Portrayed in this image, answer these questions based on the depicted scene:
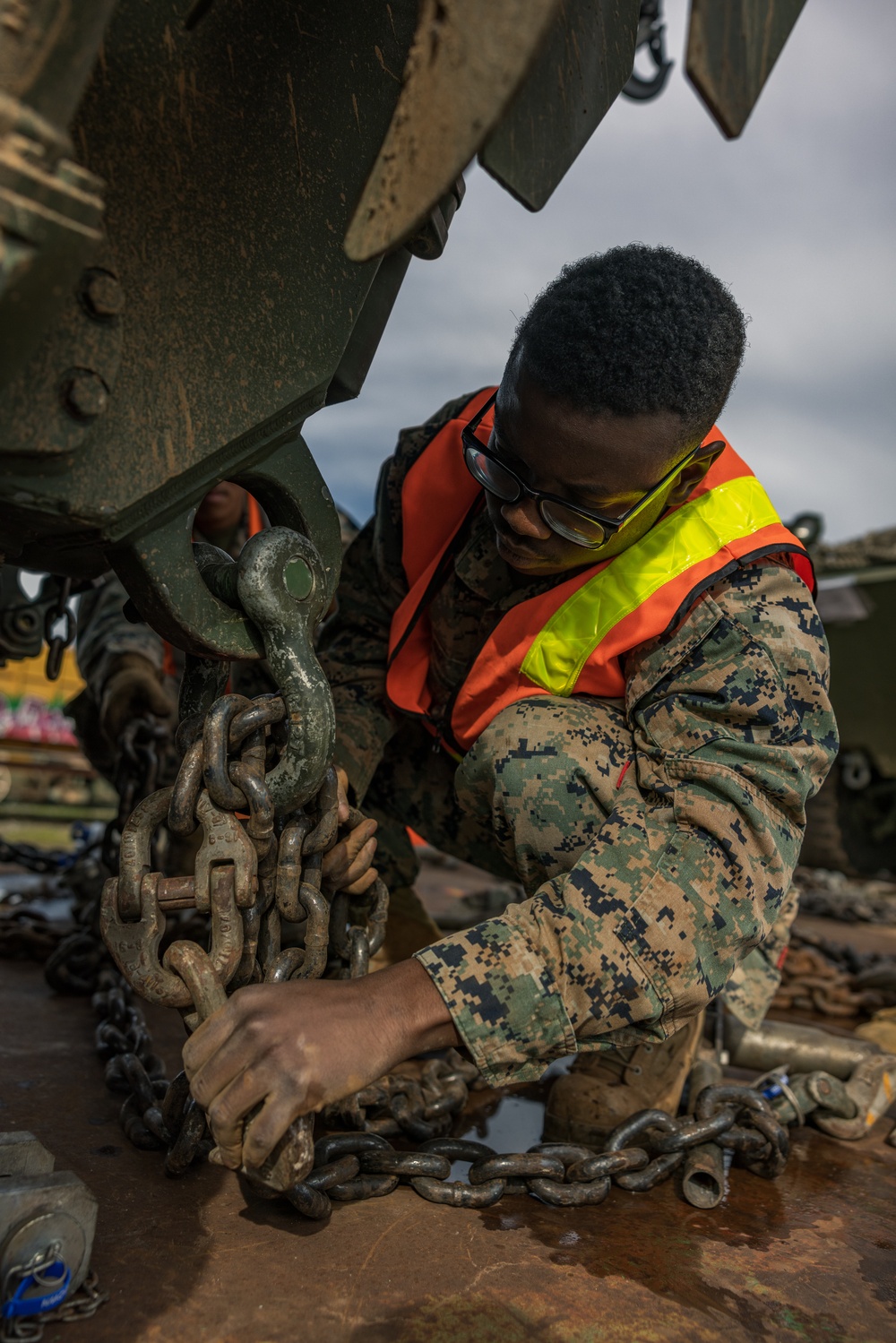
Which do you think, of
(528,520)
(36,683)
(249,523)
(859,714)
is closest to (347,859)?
(528,520)

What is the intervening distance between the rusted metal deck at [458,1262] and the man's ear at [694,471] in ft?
4.06

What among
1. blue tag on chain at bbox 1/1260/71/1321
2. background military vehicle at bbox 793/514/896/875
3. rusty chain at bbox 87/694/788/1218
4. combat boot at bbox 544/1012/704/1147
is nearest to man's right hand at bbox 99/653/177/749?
rusty chain at bbox 87/694/788/1218

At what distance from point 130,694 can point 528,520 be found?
160 centimetres

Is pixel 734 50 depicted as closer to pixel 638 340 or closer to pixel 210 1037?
pixel 638 340

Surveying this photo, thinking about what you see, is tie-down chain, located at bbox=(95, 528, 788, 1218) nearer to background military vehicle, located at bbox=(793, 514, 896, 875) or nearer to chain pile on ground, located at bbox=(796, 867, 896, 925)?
chain pile on ground, located at bbox=(796, 867, 896, 925)

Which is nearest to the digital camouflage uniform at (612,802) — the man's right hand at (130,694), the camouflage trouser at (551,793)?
the camouflage trouser at (551,793)

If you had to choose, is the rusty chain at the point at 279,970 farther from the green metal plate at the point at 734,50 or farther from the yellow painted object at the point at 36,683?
the yellow painted object at the point at 36,683

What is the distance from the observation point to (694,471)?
1926 mm

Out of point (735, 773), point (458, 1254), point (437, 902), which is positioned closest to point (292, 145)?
point (735, 773)

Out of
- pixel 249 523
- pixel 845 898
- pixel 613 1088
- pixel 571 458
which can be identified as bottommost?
pixel 845 898

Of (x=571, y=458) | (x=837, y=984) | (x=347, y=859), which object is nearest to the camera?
(x=347, y=859)

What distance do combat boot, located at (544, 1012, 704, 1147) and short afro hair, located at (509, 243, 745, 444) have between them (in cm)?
118

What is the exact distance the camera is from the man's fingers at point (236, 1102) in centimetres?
120

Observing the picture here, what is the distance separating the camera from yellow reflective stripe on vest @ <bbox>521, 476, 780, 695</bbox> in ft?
6.20
